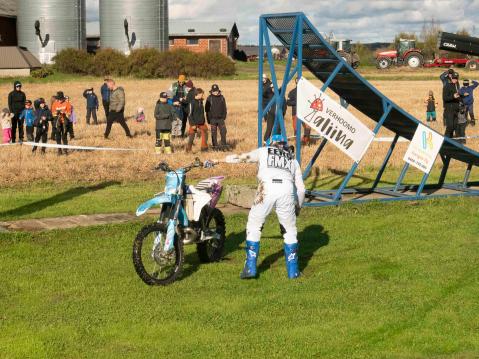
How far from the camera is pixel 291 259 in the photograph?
9133 millimetres

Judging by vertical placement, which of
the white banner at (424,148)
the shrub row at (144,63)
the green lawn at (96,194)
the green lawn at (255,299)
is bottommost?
the green lawn at (255,299)

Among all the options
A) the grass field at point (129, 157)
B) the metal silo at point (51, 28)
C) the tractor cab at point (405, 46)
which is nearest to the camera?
the grass field at point (129, 157)

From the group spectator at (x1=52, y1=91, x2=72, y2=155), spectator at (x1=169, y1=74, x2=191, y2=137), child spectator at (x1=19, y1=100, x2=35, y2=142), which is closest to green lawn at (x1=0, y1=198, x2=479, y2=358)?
spectator at (x1=52, y1=91, x2=72, y2=155)

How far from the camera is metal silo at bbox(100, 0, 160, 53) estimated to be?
73438 millimetres

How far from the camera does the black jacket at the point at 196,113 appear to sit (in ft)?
73.0

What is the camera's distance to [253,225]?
9133mm

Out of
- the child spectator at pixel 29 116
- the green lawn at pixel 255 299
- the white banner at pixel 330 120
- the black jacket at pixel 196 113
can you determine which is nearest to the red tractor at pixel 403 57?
the black jacket at pixel 196 113

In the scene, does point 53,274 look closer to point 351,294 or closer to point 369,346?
point 351,294

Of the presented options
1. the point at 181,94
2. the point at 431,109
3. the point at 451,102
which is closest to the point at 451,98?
the point at 451,102

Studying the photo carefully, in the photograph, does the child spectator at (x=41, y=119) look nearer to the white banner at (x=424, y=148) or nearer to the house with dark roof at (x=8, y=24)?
the white banner at (x=424, y=148)

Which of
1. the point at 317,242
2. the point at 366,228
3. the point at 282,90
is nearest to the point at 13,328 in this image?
the point at 317,242

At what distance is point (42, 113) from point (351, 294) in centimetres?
1528

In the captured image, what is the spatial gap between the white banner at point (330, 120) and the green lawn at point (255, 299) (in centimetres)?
200

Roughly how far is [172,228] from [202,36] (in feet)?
302
